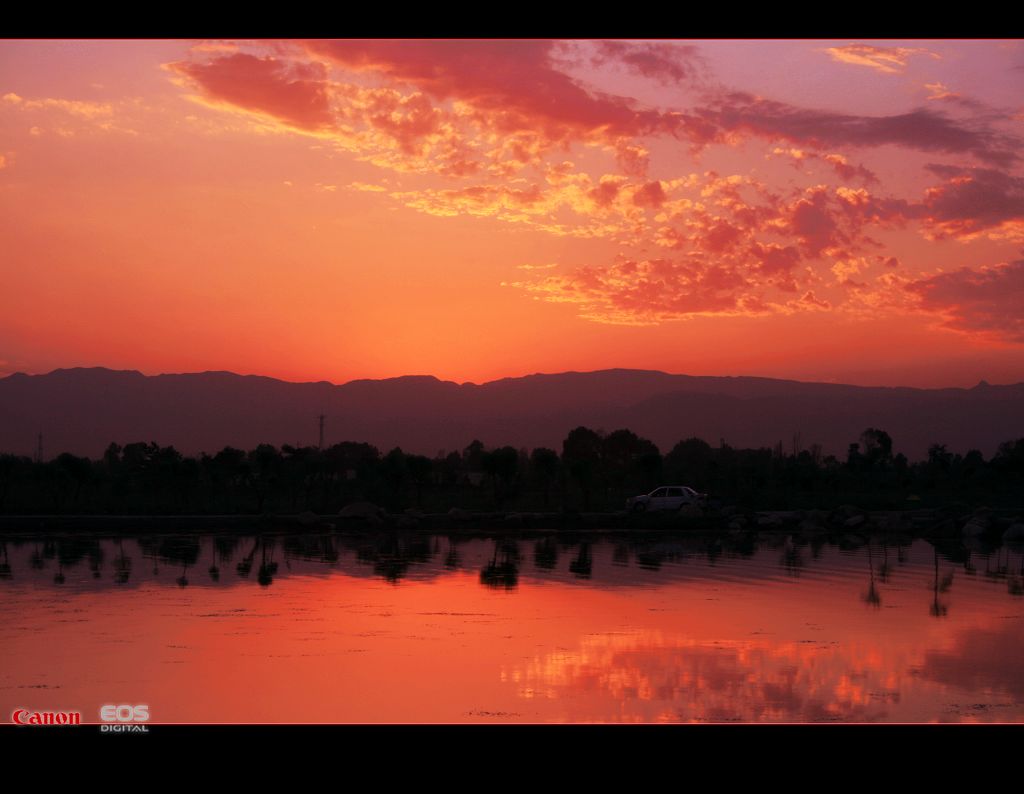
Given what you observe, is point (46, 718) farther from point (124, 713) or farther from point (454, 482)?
point (454, 482)

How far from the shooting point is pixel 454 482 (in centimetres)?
6175

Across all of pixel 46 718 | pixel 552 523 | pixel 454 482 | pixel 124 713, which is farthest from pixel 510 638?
pixel 454 482

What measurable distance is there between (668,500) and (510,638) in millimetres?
27860

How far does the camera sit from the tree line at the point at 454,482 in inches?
1839

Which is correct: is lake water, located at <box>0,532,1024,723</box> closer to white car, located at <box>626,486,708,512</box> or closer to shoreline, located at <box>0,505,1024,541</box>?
shoreline, located at <box>0,505,1024,541</box>

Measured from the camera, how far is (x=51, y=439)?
14112cm

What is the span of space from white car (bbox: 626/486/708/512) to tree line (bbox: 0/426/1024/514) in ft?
10.8

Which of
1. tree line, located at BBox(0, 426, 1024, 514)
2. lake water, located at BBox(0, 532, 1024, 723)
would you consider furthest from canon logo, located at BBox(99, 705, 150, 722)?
tree line, located at BBox(0, 426, 1024, 514)
